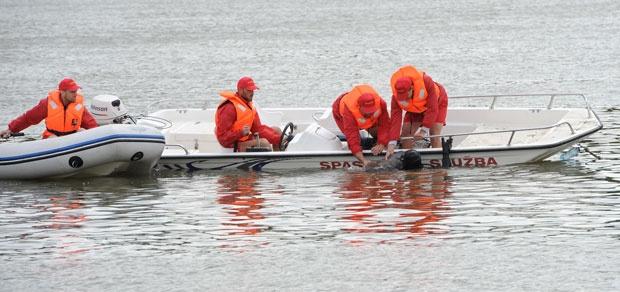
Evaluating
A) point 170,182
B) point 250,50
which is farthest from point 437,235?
point 250,50

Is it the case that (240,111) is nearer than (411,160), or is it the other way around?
(411,160)

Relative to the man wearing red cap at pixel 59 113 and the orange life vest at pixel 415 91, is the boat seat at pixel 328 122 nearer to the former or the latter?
the orange life vest at pixel 415 91

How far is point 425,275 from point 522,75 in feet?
58.3

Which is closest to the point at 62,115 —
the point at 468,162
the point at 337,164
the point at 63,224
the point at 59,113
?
the point at 59,113

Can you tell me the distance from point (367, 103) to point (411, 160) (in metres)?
0.89

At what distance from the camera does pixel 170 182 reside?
1578cm

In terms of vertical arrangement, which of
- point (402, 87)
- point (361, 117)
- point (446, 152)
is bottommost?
point (446, 152)

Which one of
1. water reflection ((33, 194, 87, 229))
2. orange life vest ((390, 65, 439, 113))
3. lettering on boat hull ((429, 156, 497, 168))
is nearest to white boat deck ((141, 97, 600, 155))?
lettering on boat hull ((429, 156, 497, 168))

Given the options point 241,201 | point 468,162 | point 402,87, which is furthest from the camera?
point 468,162

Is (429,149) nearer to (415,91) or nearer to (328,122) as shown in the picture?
(415,91)

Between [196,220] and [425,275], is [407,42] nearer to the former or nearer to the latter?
[196,220]

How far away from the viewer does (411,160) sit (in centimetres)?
1520

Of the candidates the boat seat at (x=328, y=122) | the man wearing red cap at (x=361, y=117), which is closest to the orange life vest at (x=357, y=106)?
the man wearing red cap at (x=361, y=117)

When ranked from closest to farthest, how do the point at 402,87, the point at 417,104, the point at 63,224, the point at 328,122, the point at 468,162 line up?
the point at 63,224
the point at 402,87
the point at 468,162
the point at 417,104
the point at 328,122
